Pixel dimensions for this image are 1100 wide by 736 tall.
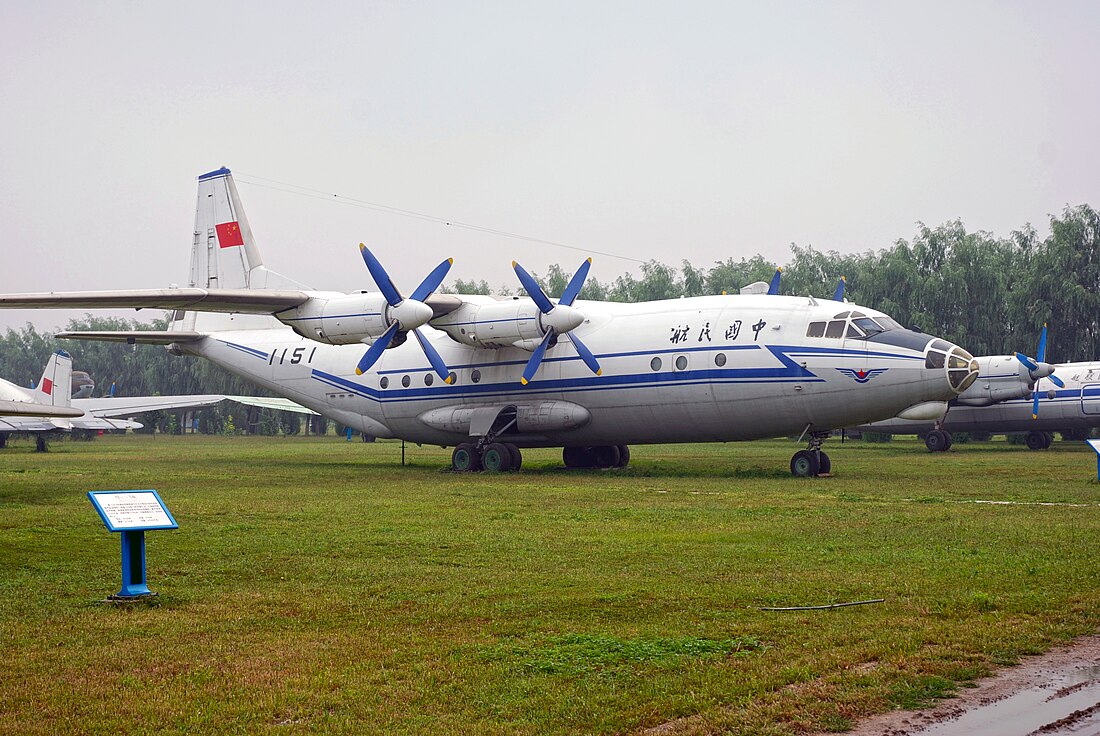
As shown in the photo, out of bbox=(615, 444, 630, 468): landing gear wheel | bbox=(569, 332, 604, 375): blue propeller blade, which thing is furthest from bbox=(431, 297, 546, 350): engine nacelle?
bbox=(615, 444, 630, 468): landing gear wheel

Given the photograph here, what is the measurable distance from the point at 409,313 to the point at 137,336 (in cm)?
1113

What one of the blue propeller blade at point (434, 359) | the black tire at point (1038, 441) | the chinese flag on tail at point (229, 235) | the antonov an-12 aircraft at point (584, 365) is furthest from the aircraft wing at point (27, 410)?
the black tire at point (1038, 441)

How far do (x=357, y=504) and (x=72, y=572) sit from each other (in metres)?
7.70

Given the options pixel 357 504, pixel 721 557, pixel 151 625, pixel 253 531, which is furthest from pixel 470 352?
pixel 151 625

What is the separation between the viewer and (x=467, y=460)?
28844mm

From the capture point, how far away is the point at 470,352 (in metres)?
29.5

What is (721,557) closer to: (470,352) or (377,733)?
(377,733)

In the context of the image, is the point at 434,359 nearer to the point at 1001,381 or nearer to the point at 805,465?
the point at 805,465

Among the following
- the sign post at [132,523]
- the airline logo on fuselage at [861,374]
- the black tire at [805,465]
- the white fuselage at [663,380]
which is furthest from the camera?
the black tire at [805,465]

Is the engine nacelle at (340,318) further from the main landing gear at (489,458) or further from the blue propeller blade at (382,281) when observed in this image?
the main landing gear at (489,458)

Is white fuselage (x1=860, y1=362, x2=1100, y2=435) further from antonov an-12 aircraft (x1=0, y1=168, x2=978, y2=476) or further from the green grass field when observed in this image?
the green grass field

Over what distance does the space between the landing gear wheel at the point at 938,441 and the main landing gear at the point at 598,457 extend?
56.9 feet

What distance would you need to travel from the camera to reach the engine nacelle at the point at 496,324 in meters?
27.0

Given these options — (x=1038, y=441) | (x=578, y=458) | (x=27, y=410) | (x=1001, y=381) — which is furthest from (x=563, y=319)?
(x=1038, y=441)
